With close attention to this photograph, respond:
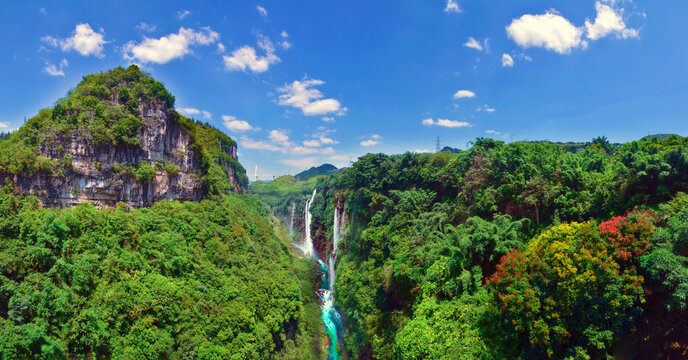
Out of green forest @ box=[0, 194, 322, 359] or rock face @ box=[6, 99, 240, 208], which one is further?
rock face @ box=[6, 99, 240, 208]

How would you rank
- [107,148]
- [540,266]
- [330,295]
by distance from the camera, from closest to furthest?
[540,266] < [107,148] < [330,295]

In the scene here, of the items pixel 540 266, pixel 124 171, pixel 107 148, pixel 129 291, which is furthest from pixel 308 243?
pixel 540 266

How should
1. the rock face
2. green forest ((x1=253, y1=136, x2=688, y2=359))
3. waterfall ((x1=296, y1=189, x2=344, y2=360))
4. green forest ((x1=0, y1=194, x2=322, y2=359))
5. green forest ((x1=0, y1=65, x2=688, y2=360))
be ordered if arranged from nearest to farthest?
green forest ((x1=253, y1=136, x2=688, y2=359)), green forest ((x1=0, y1=65, x2=688, y2=360)), green forest ((x1=0, y1=194, x2=322, y2=359)), the rock face, waterfall ((x1=296, y1=189, x2=344, y2=360))

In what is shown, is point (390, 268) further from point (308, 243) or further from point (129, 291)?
point (308, 243)

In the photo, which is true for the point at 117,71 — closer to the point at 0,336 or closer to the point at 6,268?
the point at 6,268

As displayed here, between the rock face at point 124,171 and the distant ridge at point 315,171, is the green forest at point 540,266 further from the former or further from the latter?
the distant ridge at point 315,171

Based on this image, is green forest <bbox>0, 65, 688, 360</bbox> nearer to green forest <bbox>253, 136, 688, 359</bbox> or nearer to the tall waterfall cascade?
green forest <bbox>253, 136, 688, 359</bbox>

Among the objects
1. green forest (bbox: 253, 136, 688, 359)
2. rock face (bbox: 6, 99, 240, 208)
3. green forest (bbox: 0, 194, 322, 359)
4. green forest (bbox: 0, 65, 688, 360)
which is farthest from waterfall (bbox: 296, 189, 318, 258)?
green forest (bbox: 0, 194, 322, 359)
